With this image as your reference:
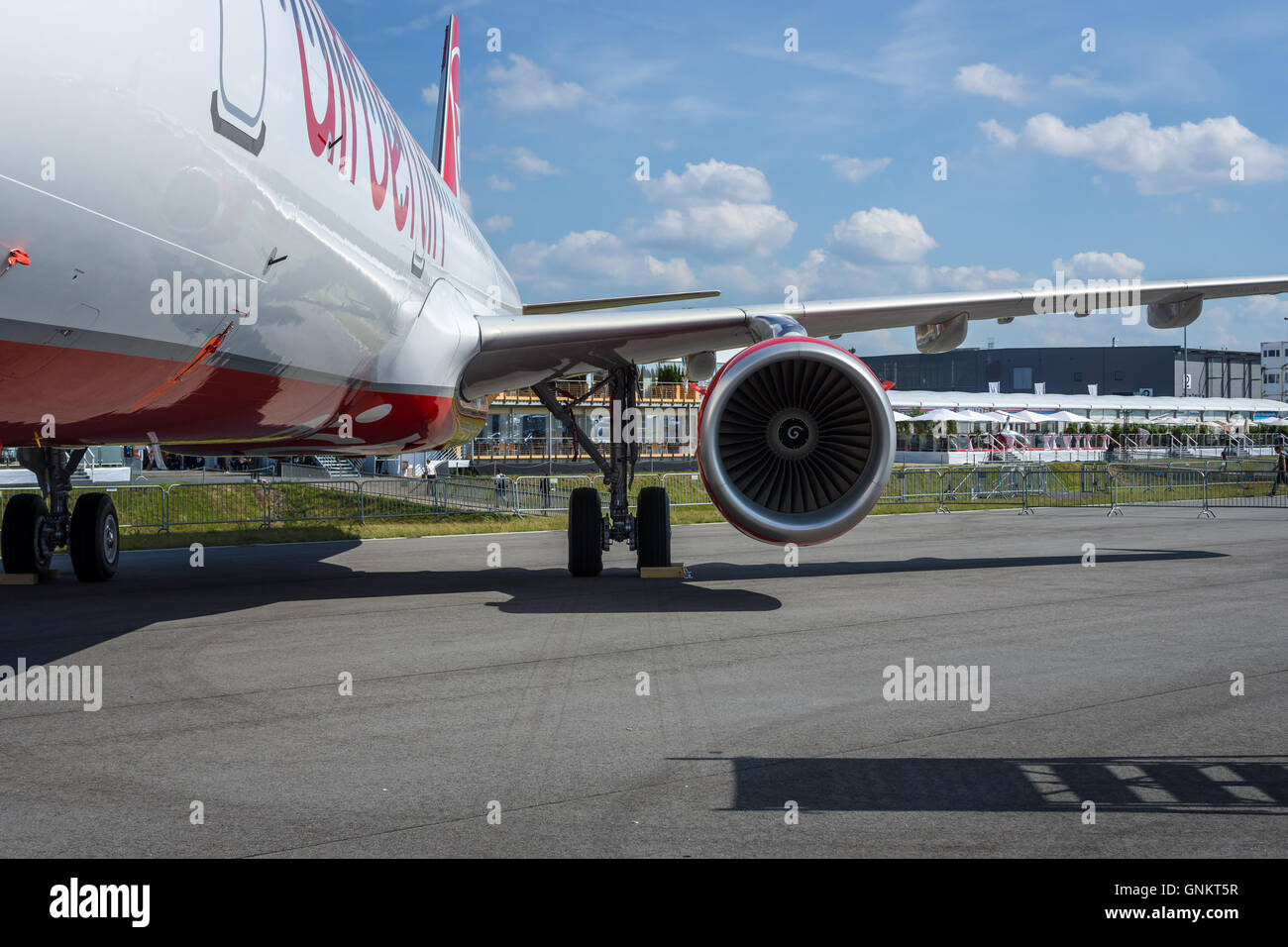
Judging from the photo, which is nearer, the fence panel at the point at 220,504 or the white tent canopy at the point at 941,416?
the fence panel at the point at 220,504

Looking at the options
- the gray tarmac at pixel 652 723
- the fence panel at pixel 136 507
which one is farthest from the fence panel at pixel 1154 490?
the fence panel at pixel 136 507

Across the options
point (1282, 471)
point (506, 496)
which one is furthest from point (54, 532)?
point (1282, 471)

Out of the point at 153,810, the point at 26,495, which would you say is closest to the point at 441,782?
the point at 153,810

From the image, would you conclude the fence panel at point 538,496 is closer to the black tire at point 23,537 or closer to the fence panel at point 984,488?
the fence panel at point 984,488

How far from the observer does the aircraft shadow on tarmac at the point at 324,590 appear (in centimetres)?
885

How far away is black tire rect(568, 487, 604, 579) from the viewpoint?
38.8 feet

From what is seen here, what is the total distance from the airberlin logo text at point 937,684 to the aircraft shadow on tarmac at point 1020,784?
3.73ft

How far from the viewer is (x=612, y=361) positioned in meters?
11.4

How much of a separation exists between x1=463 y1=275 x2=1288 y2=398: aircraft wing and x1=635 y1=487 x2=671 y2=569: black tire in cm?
146

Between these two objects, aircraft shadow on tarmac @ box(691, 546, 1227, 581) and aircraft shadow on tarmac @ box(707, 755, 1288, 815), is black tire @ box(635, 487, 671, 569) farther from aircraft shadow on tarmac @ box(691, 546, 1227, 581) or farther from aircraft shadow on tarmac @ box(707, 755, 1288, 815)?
aircraft shadow on tarmac @ box(707, 755, 1288, 815)

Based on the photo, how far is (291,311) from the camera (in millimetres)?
6754

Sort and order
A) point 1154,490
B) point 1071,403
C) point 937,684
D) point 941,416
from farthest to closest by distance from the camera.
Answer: point 1071,403, point 941,416, point 1154,490, point 937,684

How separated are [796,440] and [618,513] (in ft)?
12.0

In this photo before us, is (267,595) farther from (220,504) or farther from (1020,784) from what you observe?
(220,504)
